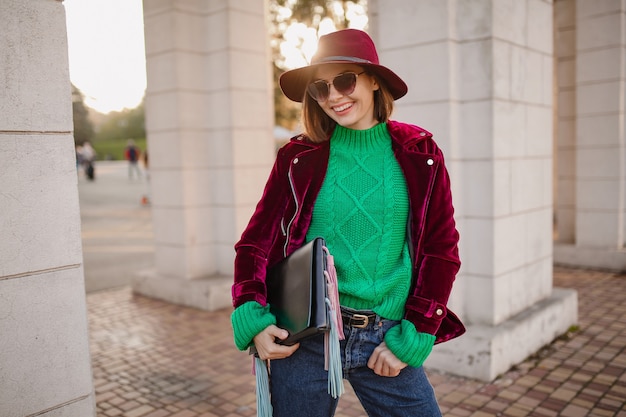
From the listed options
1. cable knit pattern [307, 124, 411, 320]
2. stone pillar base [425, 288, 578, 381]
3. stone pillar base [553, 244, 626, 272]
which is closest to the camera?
cable knit pattern [307, 124, 411, 320]

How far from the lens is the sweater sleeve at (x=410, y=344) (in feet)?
6.31

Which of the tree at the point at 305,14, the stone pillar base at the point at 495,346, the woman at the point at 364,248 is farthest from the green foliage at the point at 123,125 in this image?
the woman at the point at 364,248

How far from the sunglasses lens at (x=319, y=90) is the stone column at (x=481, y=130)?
2587mm

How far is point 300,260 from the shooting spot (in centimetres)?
193

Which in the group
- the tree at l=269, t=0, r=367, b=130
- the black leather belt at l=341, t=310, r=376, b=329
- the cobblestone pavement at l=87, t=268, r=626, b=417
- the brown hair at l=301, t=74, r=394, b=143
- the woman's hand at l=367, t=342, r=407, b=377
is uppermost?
the tree at l=269, t=0, r=367, b=130

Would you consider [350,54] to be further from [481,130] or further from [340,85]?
[481,130]

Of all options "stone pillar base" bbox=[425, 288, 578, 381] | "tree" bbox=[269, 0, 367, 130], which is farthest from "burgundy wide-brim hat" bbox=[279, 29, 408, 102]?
"tree" bbox=[269, 0, 367, 130]

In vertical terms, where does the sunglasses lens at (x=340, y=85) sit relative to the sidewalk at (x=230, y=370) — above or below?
above

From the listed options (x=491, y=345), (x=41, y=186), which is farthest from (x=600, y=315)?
(x=41, y=186)

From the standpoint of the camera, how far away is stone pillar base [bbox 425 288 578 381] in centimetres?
438

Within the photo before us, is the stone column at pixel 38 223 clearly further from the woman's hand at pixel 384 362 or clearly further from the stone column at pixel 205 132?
the stone column at pixel 205 132

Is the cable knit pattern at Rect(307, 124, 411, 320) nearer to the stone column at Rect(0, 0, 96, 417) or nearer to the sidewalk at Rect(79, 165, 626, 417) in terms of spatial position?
the stone column at Rect(0, 0, 96, 417)

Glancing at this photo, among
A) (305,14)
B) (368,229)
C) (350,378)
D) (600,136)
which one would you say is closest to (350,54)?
(368,229)

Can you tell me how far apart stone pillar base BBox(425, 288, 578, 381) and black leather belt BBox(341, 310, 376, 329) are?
2.63 m
